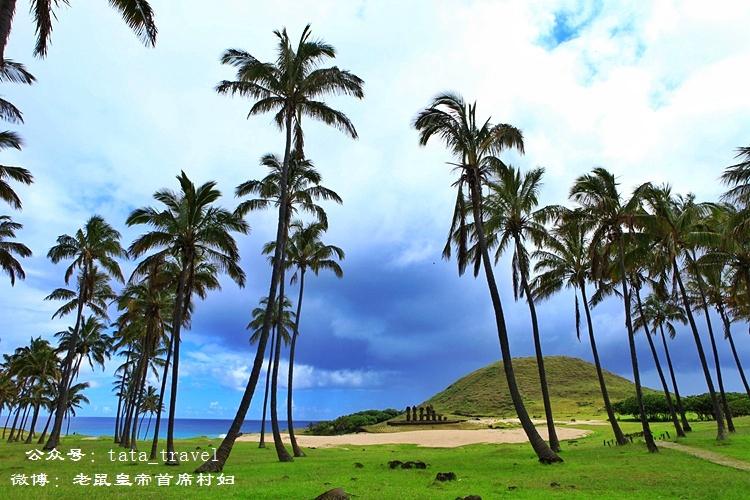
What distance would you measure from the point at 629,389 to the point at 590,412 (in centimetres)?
2871

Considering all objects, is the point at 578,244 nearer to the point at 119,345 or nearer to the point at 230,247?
the point at 230,247

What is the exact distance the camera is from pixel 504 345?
22.4 m

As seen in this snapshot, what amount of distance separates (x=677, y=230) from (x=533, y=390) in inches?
2828

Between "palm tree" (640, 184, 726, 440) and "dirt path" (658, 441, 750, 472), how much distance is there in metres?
2.60

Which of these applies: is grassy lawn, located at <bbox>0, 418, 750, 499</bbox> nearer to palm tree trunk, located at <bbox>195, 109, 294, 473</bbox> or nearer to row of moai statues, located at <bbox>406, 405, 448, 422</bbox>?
palm tree trunk, located at <bbox>195, 109, 294, 473</bbox>

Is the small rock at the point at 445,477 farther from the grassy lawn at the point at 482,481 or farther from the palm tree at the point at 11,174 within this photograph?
the palm tree at the point at 11,174

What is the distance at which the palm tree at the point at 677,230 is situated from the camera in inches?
1040

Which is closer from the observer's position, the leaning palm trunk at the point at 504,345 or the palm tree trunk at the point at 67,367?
the leaning palm trunk at the point at 504,345

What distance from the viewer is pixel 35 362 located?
52031mm

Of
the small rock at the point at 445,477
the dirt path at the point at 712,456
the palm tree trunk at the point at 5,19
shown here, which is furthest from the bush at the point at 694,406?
the palm tree trunk at the point at 5,19

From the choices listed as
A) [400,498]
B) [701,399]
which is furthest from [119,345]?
[701,399]

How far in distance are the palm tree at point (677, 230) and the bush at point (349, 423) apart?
4142 cm

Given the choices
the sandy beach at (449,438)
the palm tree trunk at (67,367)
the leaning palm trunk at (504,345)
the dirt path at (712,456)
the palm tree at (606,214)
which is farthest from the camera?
the sandy beach at (449,438)

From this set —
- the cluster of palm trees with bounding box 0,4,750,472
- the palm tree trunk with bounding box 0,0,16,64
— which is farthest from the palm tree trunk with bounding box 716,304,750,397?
the palm tree trunk with bounding box 0,0,16,64
